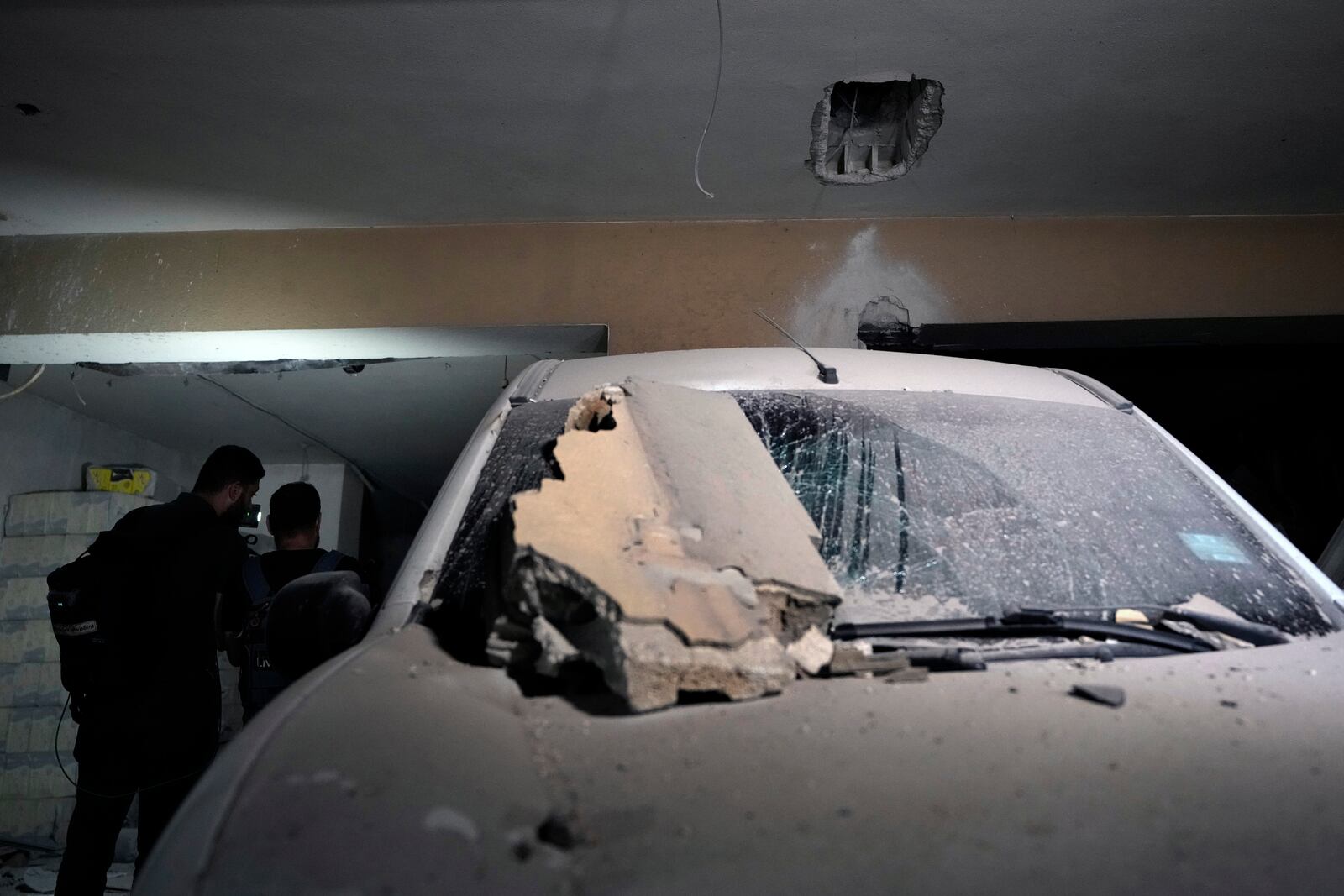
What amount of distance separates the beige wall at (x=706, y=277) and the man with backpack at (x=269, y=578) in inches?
55.3

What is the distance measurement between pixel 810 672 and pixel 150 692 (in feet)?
9.45

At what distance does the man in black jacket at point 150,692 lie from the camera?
3.19m

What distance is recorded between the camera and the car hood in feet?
2.85

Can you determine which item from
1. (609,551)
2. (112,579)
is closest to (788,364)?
(609,551)

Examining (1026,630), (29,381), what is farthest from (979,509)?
(29,381)

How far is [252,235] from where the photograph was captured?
16.2 feet

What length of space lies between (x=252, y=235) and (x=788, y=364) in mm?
3863

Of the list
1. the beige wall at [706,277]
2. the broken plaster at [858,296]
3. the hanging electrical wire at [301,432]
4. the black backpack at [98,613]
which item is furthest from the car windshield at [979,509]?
the hanging electrical wire at [301,432]

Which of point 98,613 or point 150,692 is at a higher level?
point 98,613

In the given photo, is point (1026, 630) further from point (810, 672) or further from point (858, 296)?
point (858, 296)

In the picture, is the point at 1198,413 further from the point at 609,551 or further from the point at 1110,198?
the point at 609,551

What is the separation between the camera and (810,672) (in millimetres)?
1411

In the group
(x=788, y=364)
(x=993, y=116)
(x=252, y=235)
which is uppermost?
(x=993, y=116)

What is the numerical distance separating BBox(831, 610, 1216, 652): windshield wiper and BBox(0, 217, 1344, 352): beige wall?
325cm
